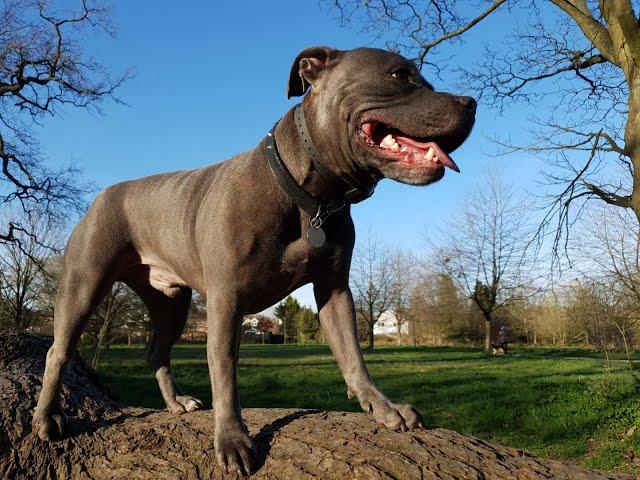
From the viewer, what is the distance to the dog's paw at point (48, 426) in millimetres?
3279

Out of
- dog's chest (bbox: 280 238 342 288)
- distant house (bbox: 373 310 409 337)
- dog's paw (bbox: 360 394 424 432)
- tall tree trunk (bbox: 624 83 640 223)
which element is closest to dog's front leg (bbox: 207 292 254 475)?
dog's chest (bbox: 280 238 342 288)

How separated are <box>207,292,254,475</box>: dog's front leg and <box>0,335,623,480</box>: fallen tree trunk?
0.16 m

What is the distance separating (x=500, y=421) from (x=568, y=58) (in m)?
7.19

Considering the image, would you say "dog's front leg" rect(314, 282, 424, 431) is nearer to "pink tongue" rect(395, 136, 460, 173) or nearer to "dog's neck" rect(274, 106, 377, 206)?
"dog's neck" rect(274, 106, 377, 206)

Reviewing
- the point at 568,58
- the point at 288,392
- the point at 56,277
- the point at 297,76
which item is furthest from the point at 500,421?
the point at 56,277

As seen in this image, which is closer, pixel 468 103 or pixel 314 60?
pixel 468 103

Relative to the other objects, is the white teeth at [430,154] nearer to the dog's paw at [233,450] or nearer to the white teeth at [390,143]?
the white teeth at [390,143]

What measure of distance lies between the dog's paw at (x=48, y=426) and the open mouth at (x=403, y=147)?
2553 mm

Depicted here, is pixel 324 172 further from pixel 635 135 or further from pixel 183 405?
pixel 635 135

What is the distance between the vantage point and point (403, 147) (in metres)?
2.48

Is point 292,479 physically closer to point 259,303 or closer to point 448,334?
point 259,303

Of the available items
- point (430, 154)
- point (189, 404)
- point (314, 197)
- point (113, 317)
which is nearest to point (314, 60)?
point (314, 197)

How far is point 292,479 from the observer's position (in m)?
2.45

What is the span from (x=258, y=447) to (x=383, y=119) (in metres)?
1.69
